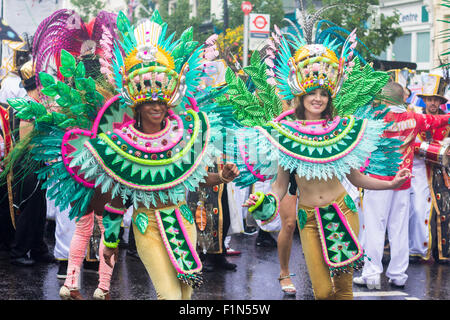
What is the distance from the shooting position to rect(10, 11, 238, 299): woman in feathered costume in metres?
4.28

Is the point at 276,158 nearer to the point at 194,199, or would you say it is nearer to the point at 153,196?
the point at 153,196

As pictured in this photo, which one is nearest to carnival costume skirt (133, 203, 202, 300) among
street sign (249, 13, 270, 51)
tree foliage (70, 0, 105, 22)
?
street sign (249, 13, 270, 51)

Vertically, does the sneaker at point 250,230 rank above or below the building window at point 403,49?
below

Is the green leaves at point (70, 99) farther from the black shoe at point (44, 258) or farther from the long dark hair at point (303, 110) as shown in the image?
the black shoe at point (44, 258)

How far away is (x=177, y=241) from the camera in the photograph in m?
4.27

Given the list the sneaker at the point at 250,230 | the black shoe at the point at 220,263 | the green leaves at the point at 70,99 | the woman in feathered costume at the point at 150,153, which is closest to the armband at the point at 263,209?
the woman in feathered costume at the point at 150,153

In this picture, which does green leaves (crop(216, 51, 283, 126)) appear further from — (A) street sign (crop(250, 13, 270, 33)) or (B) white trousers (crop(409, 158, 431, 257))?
(A) street sign (crop(250, 13, 270, 33))

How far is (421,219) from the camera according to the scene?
816cm

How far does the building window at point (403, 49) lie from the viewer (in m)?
29.4

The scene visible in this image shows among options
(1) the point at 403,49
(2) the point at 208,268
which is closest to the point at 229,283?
(2) the point at 208,268

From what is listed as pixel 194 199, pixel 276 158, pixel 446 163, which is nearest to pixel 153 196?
pixel 276 158

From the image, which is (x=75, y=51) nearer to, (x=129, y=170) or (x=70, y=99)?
(x=70, y=99)

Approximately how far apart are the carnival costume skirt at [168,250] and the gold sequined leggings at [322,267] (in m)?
0.83

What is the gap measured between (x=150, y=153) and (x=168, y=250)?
615 mm
